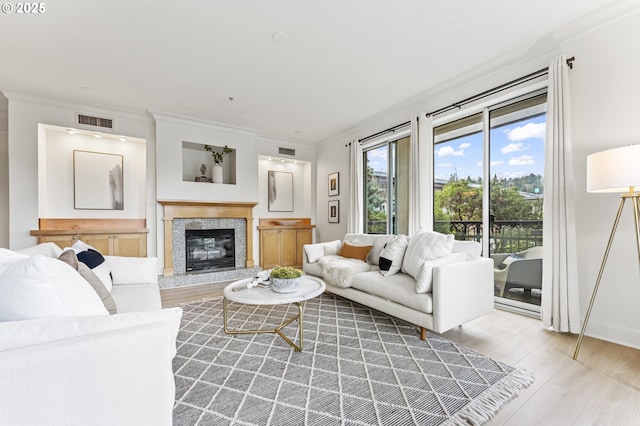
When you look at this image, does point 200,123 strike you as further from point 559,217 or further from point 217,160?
point 559,217

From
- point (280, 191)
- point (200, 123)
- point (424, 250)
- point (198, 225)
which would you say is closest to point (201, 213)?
point (198, 225)

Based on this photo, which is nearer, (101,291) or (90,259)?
(101,291)

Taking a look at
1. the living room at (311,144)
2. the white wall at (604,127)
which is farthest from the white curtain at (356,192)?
the white wall at (604,127)

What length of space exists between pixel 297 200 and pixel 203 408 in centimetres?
507

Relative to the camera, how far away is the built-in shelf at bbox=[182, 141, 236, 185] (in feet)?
16.9

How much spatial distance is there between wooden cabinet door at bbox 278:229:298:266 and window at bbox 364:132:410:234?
1.68 m

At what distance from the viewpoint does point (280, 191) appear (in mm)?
6172

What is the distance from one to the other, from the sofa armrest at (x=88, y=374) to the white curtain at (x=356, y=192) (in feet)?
14.2

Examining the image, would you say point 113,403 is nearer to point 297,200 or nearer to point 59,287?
point 59,287

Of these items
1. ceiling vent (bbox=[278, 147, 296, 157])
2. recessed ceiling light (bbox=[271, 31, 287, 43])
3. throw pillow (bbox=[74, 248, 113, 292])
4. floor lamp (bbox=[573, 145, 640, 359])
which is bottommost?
throw pillow (bbox=[74, 248, 113, 292])

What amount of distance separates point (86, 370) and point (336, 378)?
4.54 ft

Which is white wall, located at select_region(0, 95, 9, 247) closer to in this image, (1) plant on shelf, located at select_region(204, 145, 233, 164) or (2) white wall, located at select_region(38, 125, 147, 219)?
(2) white wall, located at select_region(38, 125, 147, 219)

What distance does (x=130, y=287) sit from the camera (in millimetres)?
2320

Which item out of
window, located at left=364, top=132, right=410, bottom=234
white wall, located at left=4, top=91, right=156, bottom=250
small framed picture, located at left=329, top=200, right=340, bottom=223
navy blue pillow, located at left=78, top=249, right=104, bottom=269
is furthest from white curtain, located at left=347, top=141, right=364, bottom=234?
white wall, located at left=4, top=91, right=156, bottom=250
